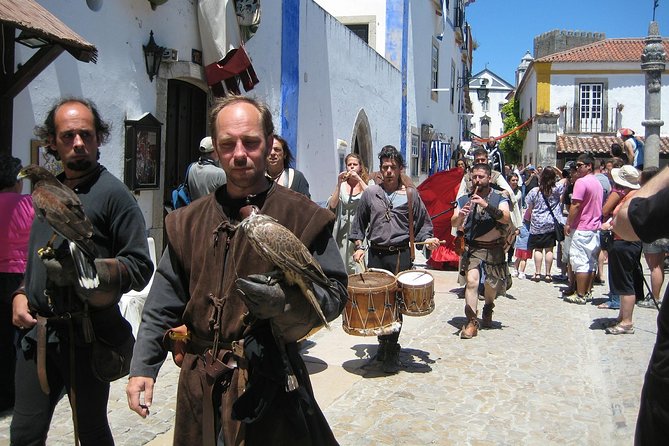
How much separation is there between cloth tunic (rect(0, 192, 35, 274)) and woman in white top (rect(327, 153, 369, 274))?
11.5ft

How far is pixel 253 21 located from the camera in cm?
877

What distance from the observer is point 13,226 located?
14.3 ft

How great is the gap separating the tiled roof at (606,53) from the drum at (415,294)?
32864mm

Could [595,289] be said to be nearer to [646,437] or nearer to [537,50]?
[646,437]

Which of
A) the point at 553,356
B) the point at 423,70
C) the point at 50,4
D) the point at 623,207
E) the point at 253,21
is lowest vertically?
the point at 553,356

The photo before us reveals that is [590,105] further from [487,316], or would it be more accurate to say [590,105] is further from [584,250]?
[487,316]

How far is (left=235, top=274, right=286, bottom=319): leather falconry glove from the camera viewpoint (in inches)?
80.2

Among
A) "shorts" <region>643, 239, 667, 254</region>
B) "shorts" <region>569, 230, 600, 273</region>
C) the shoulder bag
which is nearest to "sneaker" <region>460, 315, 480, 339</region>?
"shorts" <region>643, 239, 667, 254</region>

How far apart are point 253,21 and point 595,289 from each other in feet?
22.0

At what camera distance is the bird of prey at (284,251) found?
2.14m

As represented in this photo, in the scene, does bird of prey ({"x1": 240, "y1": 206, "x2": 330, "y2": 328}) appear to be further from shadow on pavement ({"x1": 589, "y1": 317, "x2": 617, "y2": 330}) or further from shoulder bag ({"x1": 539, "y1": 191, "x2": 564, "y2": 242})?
shoulder bag ({"x1": 539, "y1": 191, "x2": 564, "y2": 242})

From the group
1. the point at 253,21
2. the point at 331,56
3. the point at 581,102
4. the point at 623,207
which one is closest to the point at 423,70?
the point at 331,56

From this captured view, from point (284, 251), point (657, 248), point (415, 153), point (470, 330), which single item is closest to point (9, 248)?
point (284, 251)

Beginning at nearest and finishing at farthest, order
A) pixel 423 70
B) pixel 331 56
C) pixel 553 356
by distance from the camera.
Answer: pixel 553 356
pixel 331 56
pixel 423 70
